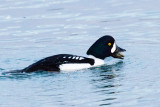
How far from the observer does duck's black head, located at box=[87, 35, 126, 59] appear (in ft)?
50.7

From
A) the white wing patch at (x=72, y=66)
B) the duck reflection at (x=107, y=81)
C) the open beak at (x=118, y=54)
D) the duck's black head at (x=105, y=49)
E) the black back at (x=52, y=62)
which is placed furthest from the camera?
the open beak at (x=118, y=54)

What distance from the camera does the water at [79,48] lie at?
38.0ft

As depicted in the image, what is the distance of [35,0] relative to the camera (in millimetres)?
24547

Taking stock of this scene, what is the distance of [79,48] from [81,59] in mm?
2273

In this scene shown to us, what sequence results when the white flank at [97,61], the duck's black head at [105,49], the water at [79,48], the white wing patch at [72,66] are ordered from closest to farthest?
the water at [79,48]
the white wing patch at [72,66]
the white flank at [97,61]
the duck's black head at [105,49]

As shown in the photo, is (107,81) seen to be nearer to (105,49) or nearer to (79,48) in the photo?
(105,49)

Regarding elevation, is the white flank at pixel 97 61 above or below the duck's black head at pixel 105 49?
below

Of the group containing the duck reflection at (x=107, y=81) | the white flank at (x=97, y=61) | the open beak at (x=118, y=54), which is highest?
the open beak at (x=118, y=54)

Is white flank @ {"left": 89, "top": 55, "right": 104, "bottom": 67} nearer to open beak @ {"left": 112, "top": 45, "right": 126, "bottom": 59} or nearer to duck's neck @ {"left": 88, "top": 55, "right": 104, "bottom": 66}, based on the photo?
duck's neck @ {"left": 88, "top": 55, "right": 104, "bottom": 66}

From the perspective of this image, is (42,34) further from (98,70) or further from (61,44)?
(98,70)

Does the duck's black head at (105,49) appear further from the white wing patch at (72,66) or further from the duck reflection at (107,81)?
the white wing patch at (72,66)

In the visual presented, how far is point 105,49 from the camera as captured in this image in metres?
15.7

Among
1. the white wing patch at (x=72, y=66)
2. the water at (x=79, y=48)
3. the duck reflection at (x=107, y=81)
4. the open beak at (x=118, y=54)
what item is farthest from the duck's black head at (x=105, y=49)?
the white wing patch at (x=72, y=66)

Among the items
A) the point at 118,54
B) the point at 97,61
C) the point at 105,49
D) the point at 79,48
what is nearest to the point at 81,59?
the point at 97,61
